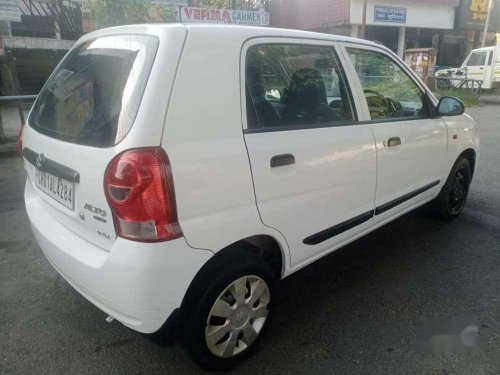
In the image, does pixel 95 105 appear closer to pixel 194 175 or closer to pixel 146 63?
pixel 146 63

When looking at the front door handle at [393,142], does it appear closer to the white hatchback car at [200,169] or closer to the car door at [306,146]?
the white hatchback car at [200,169]

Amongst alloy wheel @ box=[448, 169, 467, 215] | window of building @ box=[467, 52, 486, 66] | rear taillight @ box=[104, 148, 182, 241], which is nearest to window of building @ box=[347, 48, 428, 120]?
alloy wheel @ box=[448, 169, 467, 215]

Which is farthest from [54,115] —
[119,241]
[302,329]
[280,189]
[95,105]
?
[302,329]

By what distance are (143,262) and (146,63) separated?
0.86 m

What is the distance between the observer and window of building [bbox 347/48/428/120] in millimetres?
2912

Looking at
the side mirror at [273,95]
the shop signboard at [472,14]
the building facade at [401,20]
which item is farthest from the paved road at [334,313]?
the shop signboard at [472,14]

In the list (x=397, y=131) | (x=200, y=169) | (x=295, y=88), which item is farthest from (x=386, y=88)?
(x=200, y=169)

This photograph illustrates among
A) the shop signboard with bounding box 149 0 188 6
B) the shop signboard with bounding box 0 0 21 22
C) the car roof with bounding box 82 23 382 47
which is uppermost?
the shop signboard with bounding box 149 0 188 6

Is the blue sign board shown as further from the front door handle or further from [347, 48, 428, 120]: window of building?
the front door handle

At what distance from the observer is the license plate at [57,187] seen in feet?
6.73

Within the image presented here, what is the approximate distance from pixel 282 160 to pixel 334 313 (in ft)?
3.82

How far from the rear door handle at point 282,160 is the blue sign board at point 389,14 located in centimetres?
1893

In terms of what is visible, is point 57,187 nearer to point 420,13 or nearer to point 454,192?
point 454,192

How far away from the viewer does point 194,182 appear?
183 cm
